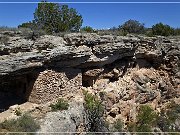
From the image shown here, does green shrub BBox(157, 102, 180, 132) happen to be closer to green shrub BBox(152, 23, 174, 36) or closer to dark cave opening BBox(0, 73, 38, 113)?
green shrub BBox(152, 23, 174, 36)

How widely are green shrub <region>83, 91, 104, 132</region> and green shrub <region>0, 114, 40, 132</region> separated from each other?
338 cm

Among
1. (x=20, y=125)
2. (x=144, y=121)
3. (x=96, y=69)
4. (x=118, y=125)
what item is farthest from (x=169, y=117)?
(x=20, y=125)

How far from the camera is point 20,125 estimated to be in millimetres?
12625

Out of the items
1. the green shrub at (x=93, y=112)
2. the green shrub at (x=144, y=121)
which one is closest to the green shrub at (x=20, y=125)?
the green shrub at (x=93, y=112)

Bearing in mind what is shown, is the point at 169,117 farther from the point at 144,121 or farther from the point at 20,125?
the point at 20,125

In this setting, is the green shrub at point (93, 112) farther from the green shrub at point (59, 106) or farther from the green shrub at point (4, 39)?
the green shrub at point (4, 39)

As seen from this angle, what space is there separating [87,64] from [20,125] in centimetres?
567

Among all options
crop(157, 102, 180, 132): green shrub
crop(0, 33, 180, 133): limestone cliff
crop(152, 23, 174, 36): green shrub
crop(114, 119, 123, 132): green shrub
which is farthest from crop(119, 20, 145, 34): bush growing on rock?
crop(114, 119, 123, 132): green shrub

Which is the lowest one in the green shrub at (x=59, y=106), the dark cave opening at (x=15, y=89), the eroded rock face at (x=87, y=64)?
the green shrub at (x=59, y=106)

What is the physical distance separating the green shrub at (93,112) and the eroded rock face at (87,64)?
A: 0.91 metres

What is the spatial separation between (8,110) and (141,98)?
903 cm

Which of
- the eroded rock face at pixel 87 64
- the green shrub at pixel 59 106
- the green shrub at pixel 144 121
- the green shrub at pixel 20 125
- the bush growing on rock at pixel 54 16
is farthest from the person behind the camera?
the bush growing on rock at pixel 54 16

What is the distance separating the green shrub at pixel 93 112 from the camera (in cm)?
1535

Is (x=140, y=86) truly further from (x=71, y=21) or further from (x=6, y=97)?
(x=6, y=97)
